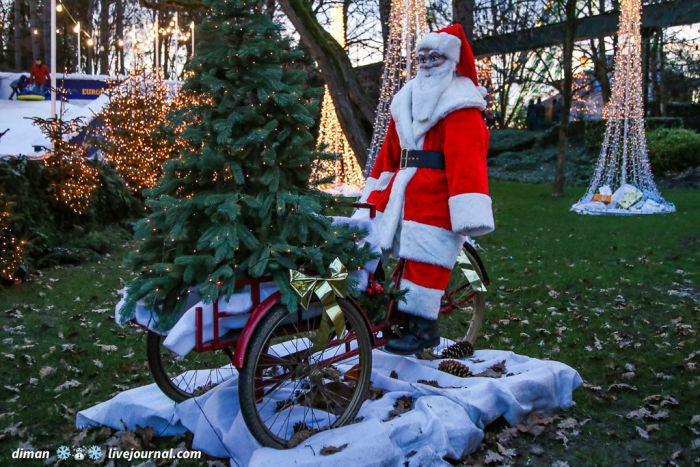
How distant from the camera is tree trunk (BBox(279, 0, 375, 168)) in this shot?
1049 cm

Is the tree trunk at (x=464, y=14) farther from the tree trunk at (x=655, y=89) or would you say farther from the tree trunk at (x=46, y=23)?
the tree trunk at (x=46, y=23)

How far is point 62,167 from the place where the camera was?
898 cm

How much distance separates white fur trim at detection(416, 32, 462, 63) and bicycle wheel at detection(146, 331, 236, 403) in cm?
229

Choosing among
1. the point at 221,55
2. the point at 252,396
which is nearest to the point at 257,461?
the point at 252,396

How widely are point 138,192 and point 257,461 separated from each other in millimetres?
10316

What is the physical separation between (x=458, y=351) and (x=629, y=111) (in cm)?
1162

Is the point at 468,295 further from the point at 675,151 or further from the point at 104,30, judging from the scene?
the point at 104,30

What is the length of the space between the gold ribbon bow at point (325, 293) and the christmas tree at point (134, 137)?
9.37 metres

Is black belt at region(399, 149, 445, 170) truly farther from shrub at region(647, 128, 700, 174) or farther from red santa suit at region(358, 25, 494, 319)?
shrub at region(647, 128, 700, 174)

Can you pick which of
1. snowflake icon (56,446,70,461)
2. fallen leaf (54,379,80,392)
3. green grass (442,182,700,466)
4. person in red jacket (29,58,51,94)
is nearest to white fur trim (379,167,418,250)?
green grass (442,182,700,466)

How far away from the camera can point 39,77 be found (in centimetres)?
2277

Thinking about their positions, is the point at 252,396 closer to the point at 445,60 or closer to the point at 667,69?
the point at 445,60

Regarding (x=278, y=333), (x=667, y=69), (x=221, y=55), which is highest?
(x=667, y=69)

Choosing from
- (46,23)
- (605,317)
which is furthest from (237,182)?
(46,23)
